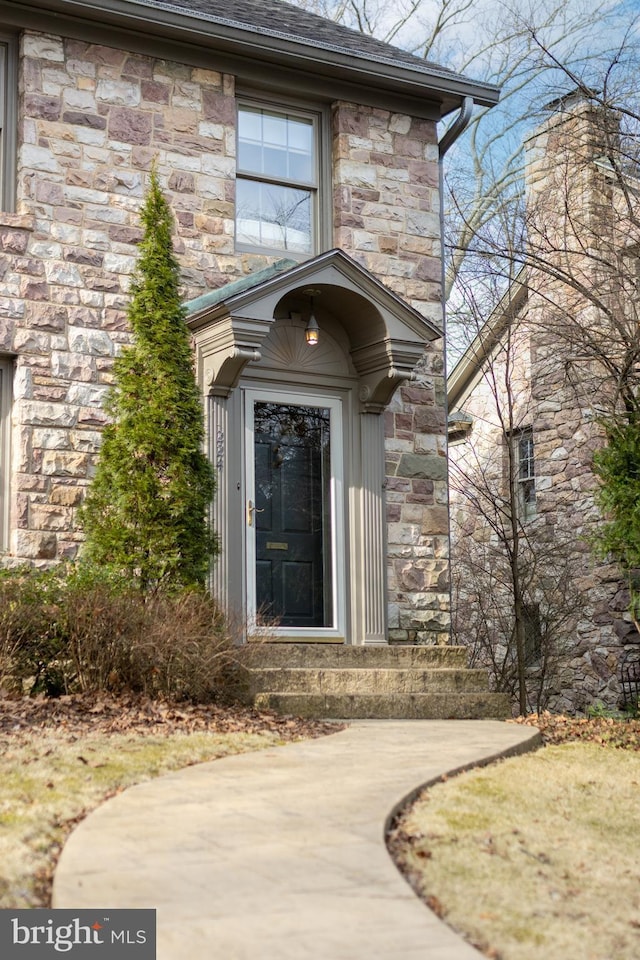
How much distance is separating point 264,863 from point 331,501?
6.31 meters

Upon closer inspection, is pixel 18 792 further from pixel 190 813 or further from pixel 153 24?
pixel 153 24

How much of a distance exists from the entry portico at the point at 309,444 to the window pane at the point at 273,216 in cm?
70

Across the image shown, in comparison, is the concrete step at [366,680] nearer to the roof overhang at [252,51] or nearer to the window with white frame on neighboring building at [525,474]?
the roof overhang at [252,51]

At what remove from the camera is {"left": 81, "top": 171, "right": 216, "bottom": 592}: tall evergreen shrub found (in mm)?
8695

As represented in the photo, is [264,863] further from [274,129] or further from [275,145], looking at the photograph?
[274,129]

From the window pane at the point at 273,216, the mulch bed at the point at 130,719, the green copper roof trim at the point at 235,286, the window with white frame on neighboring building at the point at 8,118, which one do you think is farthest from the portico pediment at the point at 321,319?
the mulch bed at the point at 130,719

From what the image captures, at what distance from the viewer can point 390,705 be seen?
8.52 metres

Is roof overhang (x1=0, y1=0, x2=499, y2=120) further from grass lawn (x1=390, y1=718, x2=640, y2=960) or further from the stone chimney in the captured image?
grass lawn (x1=390, y1=718, x2=640, y2=960)

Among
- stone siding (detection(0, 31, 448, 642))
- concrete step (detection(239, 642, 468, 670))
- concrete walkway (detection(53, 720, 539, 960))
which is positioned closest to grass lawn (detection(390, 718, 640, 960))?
concrete walkway (detection(53, 720, 539, 960))

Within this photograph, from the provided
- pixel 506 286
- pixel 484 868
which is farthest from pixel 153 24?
pixel 484 868

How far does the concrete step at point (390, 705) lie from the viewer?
8.05 meters

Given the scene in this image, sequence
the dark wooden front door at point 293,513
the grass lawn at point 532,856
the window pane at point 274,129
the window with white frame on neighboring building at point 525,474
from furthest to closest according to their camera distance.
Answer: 1. the window with white frame on neighboring building at point 525,474
2. the window pane at point 274,129
3. the dark wooden front door at point 293,513
4. the grass lawn at point 532,856

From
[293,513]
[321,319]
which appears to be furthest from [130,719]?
[321,319]

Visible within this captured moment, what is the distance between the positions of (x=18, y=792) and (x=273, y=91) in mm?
7557
